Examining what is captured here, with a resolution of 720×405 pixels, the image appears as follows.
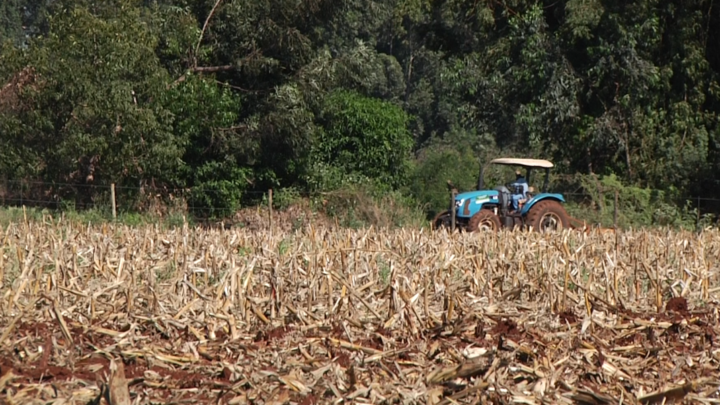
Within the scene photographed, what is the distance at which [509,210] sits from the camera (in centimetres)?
2009

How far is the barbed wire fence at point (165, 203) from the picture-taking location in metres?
24.1

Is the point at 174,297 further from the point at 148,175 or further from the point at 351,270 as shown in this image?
the point at 148,175

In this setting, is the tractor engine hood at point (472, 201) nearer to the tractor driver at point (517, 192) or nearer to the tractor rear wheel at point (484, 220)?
the tractor driver at point (517, 192)

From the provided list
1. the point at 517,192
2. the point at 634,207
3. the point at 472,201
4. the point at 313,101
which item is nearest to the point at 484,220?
the point at 472,201

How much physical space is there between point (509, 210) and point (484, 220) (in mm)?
1136

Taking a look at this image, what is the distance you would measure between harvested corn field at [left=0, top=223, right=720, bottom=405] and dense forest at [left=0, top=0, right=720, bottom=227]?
47.3 feet

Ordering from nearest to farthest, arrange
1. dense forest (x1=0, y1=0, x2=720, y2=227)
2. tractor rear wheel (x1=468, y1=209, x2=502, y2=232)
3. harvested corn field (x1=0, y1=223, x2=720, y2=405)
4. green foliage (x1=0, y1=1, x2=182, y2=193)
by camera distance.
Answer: harvested corn field (x1=0, y1=223, x2=720, y2=405) → tractor rear wheel (x1=468, y1=209, x2=502, y2=232) → green foliage (x1=0, y1=1, x2=182, y2=193) → dense forest (x1=0, y1=0, x2=720, y2=227)

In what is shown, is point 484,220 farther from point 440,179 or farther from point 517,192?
point 440,179

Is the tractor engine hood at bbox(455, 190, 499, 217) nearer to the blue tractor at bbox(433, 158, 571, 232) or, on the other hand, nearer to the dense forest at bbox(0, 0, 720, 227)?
the blue tractor at bbox(433, 158, 571, 232)

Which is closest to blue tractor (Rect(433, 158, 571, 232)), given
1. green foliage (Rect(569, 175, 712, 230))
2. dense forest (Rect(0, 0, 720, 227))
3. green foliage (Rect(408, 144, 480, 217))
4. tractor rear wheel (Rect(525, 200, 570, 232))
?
tractor rear wheel (Rect(525, 200, 570, 232))

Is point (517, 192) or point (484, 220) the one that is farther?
point (517, 192)

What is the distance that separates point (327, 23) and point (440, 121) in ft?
86.8

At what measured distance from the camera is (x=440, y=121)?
56.4m

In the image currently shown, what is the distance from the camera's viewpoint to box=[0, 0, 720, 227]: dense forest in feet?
81.1
